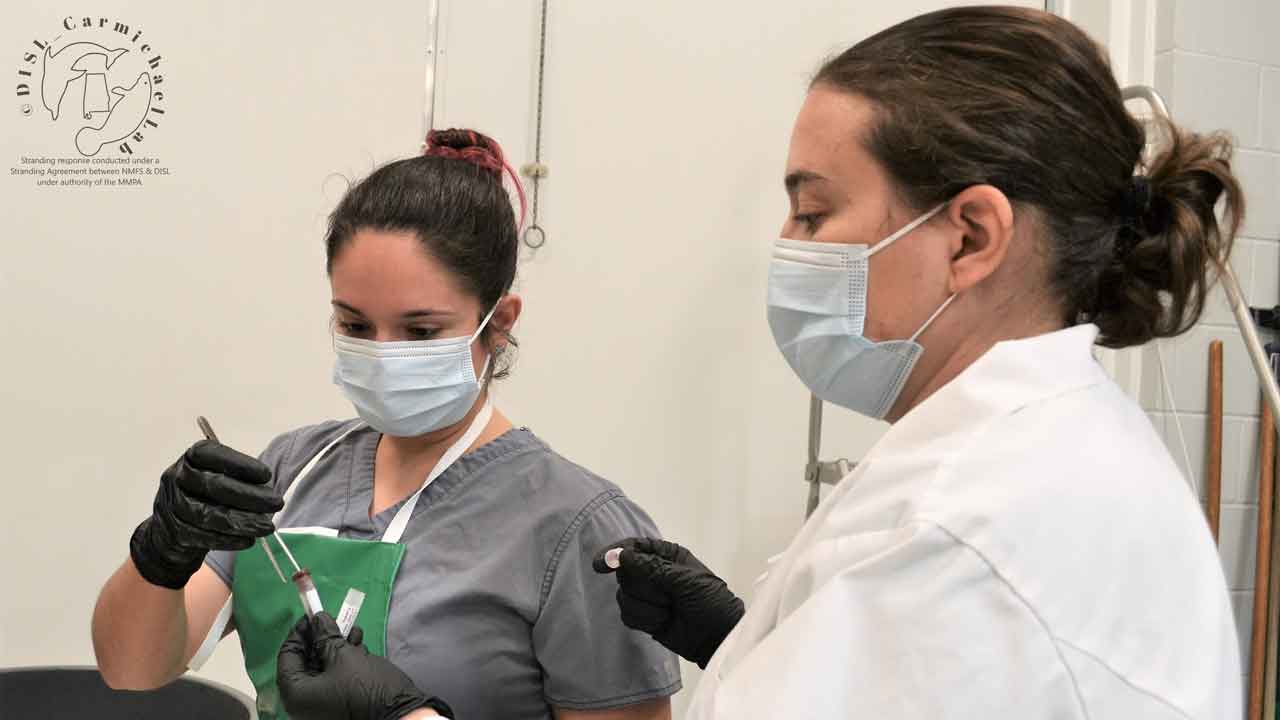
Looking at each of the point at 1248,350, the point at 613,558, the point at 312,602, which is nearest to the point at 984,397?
the point at 613,558

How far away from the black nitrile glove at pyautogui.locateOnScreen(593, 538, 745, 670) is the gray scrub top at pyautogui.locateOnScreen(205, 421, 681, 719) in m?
0.04

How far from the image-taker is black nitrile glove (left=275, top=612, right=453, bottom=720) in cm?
104

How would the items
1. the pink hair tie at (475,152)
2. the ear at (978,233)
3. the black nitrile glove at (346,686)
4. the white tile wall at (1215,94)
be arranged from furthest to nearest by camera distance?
the white tile wall at (1215,94) < the pink hair tie at (475,152) < the black nitrile glove at (346,686) < the ear at (978,233)

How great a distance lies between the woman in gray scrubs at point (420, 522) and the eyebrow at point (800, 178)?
1.56 feet

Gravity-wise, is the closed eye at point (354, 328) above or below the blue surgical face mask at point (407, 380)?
above

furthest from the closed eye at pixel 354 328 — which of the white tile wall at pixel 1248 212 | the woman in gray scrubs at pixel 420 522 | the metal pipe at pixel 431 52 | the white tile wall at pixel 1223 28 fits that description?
the white tile wall at pixel 1223 28

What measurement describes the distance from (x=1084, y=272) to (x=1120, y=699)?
36 cm

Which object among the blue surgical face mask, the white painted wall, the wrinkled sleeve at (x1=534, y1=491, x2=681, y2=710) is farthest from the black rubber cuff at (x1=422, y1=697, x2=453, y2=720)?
the white painted wall

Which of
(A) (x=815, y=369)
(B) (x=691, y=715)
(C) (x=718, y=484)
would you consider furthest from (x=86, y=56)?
(B) (x=691, y=715)

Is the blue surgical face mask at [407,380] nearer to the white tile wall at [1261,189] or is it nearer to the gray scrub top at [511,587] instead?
the gray scrub top at [511,587]

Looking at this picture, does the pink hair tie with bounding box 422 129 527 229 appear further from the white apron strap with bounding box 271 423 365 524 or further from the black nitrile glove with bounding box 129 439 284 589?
the black nitrile glove with bounding box 129 439 284 589

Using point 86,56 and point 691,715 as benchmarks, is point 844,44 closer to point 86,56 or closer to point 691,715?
point 86,56

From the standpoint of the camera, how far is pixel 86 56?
1891 millimetres

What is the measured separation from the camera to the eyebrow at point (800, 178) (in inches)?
36.4
